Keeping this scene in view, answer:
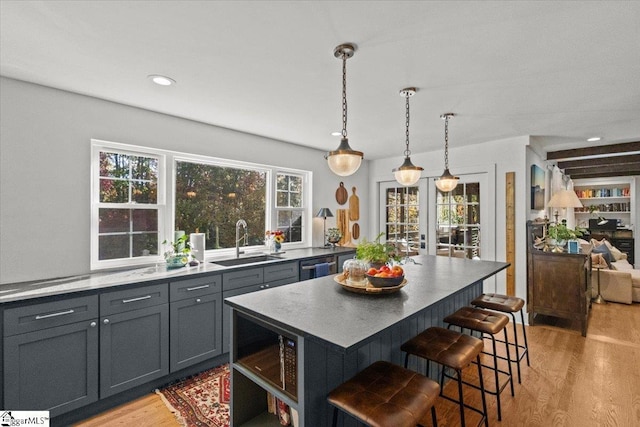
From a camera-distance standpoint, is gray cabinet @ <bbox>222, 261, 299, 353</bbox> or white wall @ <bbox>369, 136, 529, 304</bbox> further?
white wall @ <bbox>369, 136, 529, 304</bbox>

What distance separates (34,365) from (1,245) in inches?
37.1

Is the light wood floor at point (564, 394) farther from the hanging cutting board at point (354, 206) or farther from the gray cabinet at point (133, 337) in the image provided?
the hanging cutting board at point (354, 206)

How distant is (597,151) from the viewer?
15.8 ft

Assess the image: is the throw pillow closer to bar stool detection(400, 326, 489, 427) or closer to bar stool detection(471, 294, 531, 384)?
bar stool detection(471, 294, 531, 384)

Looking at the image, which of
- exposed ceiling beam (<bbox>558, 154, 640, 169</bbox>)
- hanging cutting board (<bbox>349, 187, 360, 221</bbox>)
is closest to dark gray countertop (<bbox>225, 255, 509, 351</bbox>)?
hanging cutting board (<bbox>349, 187, 360, 221</bbox>)

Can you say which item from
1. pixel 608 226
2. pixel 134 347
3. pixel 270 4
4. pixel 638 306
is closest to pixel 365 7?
pixel 270 4

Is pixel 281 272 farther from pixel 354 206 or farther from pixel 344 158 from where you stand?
pixel 354 206

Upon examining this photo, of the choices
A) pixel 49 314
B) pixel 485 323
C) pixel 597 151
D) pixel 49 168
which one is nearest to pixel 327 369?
pixel 485 323

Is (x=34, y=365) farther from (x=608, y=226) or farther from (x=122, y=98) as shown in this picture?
Result: (x=608, y=226)

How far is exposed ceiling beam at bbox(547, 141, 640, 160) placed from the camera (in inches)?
181

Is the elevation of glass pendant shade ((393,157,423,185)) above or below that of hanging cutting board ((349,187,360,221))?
above

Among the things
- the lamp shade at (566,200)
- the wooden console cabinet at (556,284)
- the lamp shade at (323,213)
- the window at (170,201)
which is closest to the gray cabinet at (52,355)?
the window at (170,201)

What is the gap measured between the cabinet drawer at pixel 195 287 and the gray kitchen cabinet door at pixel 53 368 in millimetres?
566

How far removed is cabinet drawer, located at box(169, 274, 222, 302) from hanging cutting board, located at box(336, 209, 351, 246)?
274 centimetres
